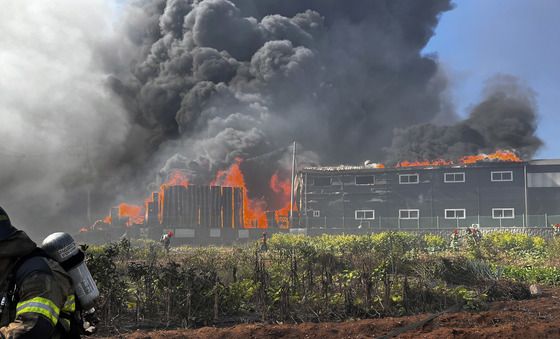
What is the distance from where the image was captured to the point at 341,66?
74.4 m

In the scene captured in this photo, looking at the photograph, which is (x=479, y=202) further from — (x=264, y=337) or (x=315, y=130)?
(x=264, y=337)

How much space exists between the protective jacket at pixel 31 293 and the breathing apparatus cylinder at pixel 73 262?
6 cm

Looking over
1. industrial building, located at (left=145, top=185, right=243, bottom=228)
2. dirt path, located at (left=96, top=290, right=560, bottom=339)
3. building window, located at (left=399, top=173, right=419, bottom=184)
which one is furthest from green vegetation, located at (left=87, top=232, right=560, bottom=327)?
industrial building, located at (left=145, top=185, right=243, bottom=228)

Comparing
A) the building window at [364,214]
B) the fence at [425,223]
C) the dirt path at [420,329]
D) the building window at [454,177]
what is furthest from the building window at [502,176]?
the dirt path at [420,329]

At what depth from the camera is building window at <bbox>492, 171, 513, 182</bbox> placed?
3988cm

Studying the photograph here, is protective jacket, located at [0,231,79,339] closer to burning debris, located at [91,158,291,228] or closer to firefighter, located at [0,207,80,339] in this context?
firefighter, located at [0,207,80,339]

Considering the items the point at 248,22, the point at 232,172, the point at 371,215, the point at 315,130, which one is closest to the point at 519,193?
the point at 371,215

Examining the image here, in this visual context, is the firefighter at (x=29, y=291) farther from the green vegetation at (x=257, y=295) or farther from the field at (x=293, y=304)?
the green vegetation at (x=257, y=295)

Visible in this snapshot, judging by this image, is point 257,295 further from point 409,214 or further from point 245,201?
point 245,201

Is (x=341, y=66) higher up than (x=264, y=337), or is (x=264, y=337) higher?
(x=341, y=66)

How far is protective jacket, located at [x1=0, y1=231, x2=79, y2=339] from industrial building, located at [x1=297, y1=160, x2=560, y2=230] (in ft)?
115

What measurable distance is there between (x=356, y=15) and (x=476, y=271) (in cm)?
7357

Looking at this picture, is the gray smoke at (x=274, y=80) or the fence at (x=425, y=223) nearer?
the fence at (x=425, y=223)

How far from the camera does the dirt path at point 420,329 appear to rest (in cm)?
726
